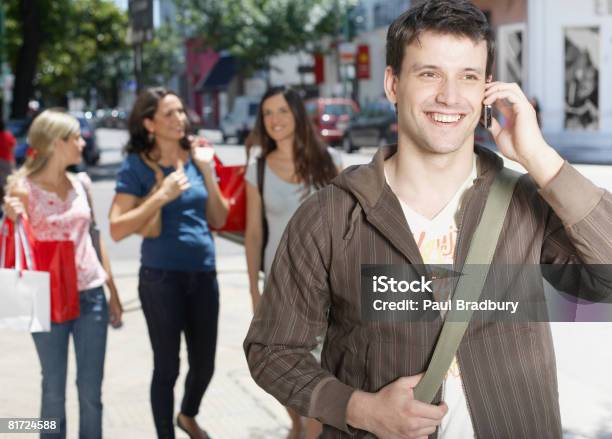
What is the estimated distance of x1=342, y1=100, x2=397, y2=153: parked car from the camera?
24.5 meters

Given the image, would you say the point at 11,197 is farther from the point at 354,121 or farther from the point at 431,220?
the point at 354,121

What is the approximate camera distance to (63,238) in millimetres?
4258

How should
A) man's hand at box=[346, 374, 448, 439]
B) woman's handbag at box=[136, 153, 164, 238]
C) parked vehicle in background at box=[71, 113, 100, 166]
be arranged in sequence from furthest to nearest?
parked vehicle in background at box=[71, 113, 100, 166] < woman's handbag at box=[136, 153, 164, 238] < man's hand at box=[346, 374, 448, 439]

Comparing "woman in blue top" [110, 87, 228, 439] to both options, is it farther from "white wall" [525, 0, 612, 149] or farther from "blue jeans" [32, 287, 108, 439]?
"white wall" [525, 0, 612, 149]

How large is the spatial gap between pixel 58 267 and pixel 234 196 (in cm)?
99

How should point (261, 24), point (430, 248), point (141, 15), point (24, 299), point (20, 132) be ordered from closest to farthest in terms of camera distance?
1. point (430, 248)
2. point (24, 299)
3. point (141, 15)
4. point (20, 132)
5. point (261, 24)

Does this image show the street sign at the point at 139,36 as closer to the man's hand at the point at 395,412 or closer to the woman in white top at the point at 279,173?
the woman in white top at the point at 279,173

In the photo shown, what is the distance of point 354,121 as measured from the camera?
26688mm

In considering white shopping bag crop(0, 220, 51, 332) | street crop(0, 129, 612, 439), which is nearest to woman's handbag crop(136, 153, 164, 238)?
white shopping bag crop(0, 220, 51, 332)

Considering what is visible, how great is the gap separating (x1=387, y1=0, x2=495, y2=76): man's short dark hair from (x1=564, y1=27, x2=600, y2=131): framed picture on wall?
1.09m

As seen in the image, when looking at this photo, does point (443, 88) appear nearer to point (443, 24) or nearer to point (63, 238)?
point (443, 24)

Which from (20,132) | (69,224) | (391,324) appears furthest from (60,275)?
(20,132)

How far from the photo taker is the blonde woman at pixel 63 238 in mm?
4180

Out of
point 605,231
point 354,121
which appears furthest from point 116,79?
point 605,231
